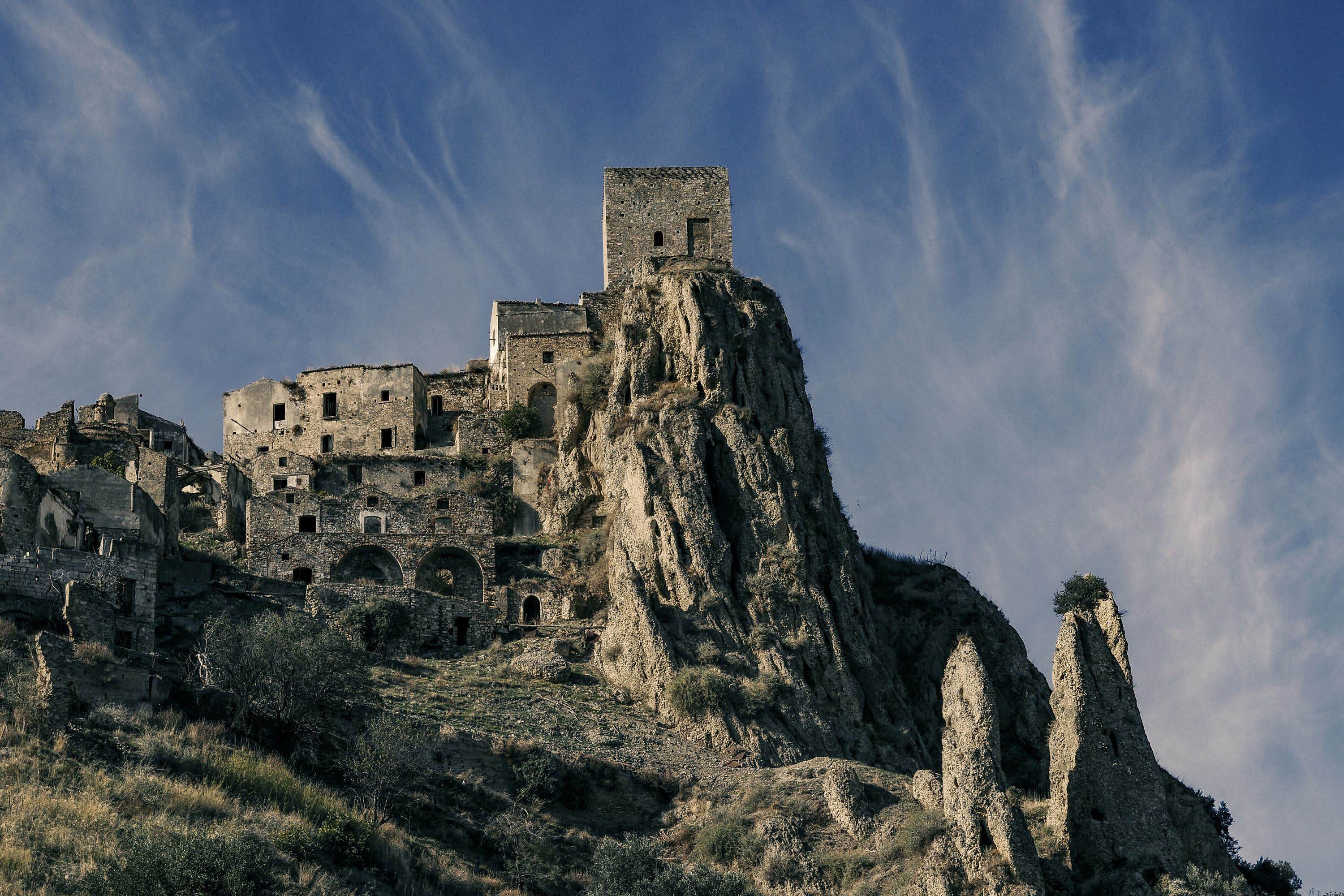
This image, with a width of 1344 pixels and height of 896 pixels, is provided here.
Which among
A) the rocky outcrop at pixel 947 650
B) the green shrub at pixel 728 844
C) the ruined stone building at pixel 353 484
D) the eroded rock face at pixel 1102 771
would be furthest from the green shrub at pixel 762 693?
the eroded rock face at pixel 1102 771

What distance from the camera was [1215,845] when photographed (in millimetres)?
40812

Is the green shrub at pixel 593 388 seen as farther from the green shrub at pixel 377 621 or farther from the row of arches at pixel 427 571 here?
the green shrub at pixel 377 621

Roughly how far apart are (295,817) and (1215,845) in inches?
880

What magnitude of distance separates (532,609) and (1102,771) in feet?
76.0

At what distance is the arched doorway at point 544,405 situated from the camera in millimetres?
67938

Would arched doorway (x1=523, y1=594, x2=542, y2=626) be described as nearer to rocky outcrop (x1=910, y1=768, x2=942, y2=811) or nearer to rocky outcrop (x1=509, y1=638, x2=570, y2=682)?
rocky outcrop (x1=509, y1=638, x2=570, y2=682)

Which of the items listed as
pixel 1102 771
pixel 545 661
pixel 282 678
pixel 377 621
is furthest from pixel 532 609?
pixel 1102 771

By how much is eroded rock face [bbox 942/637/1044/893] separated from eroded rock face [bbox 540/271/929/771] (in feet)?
27.1

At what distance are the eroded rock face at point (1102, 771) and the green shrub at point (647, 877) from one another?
807 centimetres

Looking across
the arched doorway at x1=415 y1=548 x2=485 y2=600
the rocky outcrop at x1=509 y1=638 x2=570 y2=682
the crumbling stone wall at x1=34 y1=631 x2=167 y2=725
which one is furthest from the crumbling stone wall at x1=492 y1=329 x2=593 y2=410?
the crumbling stone wall at x1=34 y1=631 x2=167 y2=725

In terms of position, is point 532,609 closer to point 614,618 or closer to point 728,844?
point 614,618

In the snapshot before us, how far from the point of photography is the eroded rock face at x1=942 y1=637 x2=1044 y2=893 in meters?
37.1

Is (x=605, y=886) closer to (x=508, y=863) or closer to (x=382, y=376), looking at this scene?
(x=508, y=863)

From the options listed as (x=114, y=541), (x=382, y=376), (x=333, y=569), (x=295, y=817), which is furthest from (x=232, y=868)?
(x=382, y=376)
